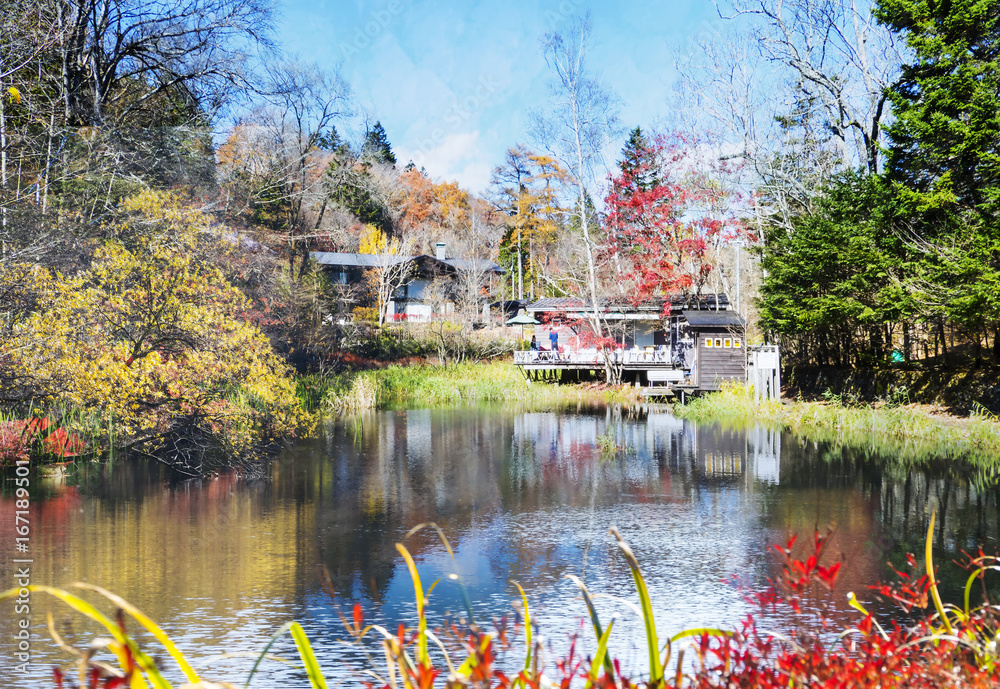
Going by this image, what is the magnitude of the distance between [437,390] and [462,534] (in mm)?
19137

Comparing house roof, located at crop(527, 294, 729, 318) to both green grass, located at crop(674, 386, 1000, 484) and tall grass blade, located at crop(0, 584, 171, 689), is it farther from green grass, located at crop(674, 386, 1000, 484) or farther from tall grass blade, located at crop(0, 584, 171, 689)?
tall grass blade, located at crop(0, 584, 171, 689)

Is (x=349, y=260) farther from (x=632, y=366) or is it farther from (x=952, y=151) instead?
(x=952, y=151)

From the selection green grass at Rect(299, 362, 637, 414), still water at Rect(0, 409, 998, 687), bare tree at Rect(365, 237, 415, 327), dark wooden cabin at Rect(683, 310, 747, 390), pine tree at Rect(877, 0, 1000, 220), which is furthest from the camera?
bare tree at Rect(365, 237, 415, 327)

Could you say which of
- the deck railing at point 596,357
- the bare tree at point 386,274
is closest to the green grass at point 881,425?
the deck railing at point 596,357

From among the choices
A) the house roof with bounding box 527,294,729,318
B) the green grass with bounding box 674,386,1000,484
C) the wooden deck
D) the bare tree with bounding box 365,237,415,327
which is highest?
the bare tree with bounding box 365,237,415,327

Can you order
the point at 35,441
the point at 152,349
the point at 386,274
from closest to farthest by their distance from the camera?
the point at 35,441 → the point at 152,349 → the point at 386,274

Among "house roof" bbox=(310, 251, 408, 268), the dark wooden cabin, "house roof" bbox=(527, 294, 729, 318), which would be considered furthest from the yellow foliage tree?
"house roof" bbox=(310, 251, 408, 268)

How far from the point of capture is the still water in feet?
20.8

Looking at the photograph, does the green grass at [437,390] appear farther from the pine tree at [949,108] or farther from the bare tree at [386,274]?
the pine tree at [949,108]

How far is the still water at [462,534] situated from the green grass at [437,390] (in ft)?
26.5

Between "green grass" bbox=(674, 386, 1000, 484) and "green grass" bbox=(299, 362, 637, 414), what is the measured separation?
16.1ft

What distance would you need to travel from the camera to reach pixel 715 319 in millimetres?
27500

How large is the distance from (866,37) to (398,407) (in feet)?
61.4

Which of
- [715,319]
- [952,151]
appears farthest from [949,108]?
[715,319]
